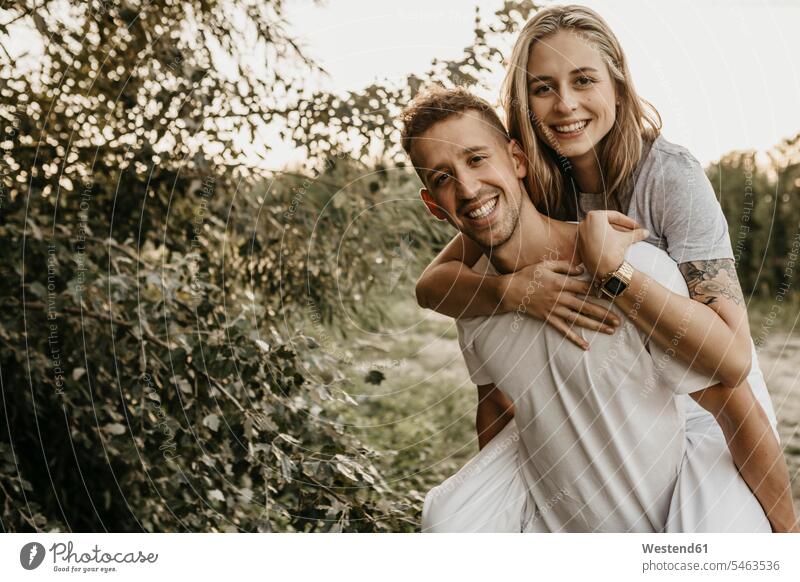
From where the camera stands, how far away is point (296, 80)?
6.37 feet

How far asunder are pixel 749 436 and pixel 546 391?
333 millimetres

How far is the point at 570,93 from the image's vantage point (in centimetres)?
146

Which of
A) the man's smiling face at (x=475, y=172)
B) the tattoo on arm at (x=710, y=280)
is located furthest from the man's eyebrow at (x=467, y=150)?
the tattoo on arm at (x=710, y=280)

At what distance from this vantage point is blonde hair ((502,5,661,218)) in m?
1.47

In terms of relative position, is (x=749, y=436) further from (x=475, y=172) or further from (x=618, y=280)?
(x=475, y=172)

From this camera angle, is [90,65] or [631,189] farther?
[90,65]

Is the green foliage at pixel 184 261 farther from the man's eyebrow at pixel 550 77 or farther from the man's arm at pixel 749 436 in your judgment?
the man's arm at pixel 749 436

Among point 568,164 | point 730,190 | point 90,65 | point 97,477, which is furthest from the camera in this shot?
point 730,190

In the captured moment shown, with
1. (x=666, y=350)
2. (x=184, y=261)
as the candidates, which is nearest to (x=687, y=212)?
(x=666, y=350)

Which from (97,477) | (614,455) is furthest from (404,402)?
(614,455)

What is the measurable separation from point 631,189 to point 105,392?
1.26m
